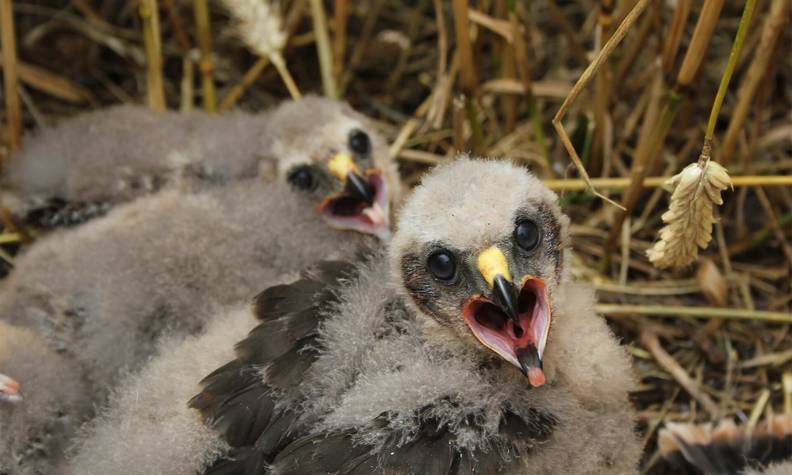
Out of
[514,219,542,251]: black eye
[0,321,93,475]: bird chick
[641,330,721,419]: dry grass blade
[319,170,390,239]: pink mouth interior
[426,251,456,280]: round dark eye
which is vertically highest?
[514,219,542,251]: black eye

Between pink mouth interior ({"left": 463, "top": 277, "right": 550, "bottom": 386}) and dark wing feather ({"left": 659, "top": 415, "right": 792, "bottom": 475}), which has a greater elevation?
pink mouth interior ({"left": 463, "top": 277, "right": 550, "bottom": 386})

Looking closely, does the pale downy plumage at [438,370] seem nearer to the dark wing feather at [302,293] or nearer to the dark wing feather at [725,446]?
the dark wing feather at [302,293]

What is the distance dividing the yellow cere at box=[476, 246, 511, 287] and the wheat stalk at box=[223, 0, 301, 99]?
1.41 meters

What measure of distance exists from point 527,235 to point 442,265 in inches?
7.6

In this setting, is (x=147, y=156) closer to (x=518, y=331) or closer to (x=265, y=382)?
(x=265, y=382)

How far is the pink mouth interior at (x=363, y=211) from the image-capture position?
254 cm

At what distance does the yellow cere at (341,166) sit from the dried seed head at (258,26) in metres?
0.58

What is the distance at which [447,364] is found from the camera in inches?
74.2

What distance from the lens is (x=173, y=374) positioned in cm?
203

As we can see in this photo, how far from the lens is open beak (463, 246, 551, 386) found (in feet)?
5.74

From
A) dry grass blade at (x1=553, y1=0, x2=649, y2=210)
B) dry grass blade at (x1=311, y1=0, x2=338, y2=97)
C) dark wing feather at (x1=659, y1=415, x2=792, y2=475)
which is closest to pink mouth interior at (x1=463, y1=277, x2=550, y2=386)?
dry grass blade at (x1=553, y1=0, x2=649, y2=210)

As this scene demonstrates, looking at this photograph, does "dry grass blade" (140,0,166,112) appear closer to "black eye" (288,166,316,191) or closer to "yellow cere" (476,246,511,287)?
"black eye" (288,166,316,191)

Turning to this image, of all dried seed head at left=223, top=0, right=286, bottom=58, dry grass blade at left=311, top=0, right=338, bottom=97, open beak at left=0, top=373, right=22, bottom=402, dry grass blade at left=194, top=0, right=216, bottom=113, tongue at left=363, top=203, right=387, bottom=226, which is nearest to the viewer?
open beak at left=0, top=373, right=22, bottom=402

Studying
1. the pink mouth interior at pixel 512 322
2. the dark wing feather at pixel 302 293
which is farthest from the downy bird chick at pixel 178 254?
the pink mouth interior at pixel 512 322
